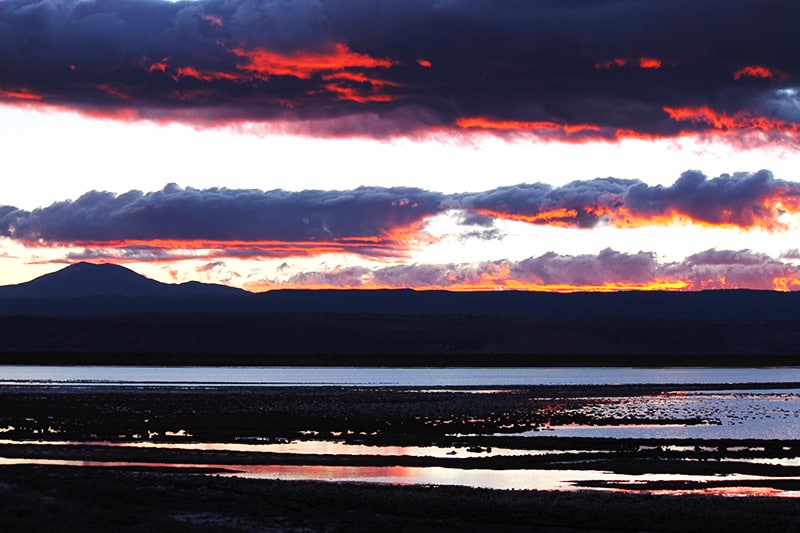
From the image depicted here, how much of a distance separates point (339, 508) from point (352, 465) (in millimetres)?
11864

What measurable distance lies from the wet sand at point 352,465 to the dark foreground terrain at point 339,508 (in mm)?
59

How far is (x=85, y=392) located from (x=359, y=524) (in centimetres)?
6689

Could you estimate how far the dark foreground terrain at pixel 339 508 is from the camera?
2662 centimetres

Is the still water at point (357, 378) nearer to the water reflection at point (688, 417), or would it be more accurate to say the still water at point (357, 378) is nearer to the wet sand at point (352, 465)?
the water reflection at point (688, 417)

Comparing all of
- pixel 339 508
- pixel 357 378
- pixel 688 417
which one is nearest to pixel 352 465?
pixel 339 508

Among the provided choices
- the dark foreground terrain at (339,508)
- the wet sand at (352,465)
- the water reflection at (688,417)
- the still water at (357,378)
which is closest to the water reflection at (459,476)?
the wet sand at (352,465)

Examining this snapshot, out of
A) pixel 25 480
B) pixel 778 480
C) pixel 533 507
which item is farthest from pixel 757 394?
pixel 25 480

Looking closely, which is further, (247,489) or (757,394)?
(757,394)

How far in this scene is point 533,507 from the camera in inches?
1202

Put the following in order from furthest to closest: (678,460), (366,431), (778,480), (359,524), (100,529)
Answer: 1. (366,431)
2. (678,460)
3. (778,480)
4. (359,524)
5. (100,529)

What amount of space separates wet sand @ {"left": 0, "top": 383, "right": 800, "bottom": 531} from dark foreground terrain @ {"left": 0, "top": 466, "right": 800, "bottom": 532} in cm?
6

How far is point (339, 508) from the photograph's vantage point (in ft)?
100

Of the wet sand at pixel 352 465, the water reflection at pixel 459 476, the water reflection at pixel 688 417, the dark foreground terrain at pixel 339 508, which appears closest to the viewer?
the dark foreground terrain at pixel 339 508

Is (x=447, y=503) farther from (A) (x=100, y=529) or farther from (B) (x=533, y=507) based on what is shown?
(A) (x=100, y=529)
